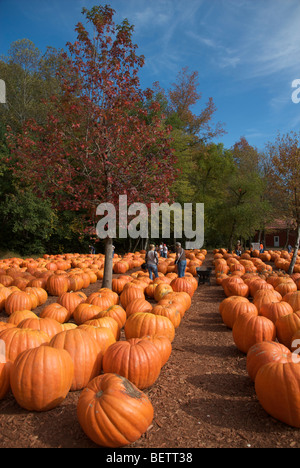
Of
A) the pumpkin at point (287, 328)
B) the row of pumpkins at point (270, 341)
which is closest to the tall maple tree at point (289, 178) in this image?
the row of pumpkins at point (270, 341)

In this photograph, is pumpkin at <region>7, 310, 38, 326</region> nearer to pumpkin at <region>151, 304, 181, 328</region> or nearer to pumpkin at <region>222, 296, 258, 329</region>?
pumpkin at <region>151, 304, 181, 328</region>

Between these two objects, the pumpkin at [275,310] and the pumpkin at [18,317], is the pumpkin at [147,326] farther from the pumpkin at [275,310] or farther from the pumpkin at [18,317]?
the pumpkin at [275,310]

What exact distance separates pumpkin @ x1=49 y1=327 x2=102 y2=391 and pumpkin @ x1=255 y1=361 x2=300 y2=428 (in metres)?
1.86

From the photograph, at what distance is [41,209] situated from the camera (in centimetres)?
2194

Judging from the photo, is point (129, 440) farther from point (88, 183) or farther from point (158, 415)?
point (88, 183)

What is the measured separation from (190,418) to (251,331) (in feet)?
6.47

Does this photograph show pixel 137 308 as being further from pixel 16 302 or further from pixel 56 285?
pixel 56 285

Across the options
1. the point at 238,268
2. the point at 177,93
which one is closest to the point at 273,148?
the point at 238,268

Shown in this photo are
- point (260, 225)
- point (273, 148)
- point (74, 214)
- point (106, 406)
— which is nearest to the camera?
point (106, 406)

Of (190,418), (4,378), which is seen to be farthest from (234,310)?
(4,378)

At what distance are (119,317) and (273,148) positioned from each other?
11.8 meters

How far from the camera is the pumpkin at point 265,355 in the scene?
3506mm

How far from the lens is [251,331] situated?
4680mm

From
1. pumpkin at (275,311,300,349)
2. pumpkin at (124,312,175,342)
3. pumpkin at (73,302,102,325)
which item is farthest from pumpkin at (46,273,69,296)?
pumpkin at (275,311,300,349)
